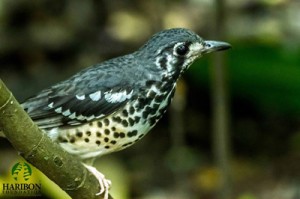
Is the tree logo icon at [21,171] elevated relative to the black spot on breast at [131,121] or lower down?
lower down

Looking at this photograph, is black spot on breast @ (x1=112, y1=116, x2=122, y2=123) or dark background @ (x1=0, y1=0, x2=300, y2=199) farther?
dark background @ (x1=0, y1=0, x2=300, y2=199)

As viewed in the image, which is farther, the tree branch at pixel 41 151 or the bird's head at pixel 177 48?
the bird's head at pixel 177 48

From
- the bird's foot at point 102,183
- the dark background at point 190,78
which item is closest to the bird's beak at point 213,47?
the bird's foot at point 102,183

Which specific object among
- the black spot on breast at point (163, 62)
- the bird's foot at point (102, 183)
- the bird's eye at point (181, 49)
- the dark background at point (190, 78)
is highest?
the bird's eye at point (181, 49)

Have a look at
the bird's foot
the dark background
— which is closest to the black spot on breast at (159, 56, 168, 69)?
the bird's foot

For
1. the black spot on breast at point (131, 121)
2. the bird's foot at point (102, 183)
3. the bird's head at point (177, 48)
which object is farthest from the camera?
the bird's head at point (177, 48)

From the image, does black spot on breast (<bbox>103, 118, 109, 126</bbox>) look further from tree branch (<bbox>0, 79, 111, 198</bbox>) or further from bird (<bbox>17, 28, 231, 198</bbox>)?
tree branch (<bbox>0, 79, 111, 198</bbox>)

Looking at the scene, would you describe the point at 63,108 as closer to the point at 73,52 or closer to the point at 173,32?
the point at 173,32

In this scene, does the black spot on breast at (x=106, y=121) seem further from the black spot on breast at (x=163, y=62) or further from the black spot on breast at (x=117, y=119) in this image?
the black spot on breast at (x=163, y=62)
